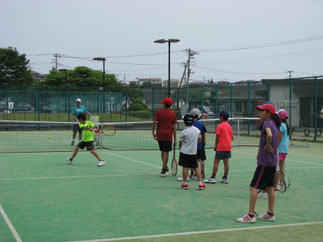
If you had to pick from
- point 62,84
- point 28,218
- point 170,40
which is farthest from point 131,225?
point 62,84

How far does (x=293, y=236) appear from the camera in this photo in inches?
211

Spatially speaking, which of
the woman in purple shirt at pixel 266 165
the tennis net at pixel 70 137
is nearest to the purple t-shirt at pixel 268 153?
the woman in purple shirt at pixel 266 165

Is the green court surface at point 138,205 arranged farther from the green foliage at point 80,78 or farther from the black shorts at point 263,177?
the green foliage at point 80,78

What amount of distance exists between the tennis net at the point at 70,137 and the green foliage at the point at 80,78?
53220mm

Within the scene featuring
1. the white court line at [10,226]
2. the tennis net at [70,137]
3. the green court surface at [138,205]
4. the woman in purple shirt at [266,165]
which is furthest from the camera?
the tennis net at [70,137]

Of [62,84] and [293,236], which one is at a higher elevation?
[62,84]

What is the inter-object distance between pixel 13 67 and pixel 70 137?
53598mm

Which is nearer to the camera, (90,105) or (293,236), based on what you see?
(293,236)

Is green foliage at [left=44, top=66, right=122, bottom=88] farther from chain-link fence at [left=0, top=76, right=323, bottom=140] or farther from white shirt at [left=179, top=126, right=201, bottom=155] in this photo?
white shirt at [left=179, top=126, right=201, bottom=155]

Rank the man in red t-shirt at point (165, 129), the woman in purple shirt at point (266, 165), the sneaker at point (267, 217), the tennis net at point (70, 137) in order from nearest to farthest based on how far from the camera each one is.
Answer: the woman in purple shirt at point (266, 165)
the sneaker at point (267, 217)
the man in red t-shirt at point (165, 129)
the tennis net at point (70, 137)

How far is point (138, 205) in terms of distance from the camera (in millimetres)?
6953

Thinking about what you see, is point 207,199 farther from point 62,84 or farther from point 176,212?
point 62,84

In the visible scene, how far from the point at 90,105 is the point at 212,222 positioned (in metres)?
27.9

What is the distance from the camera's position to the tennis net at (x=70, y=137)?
16.4 meters
